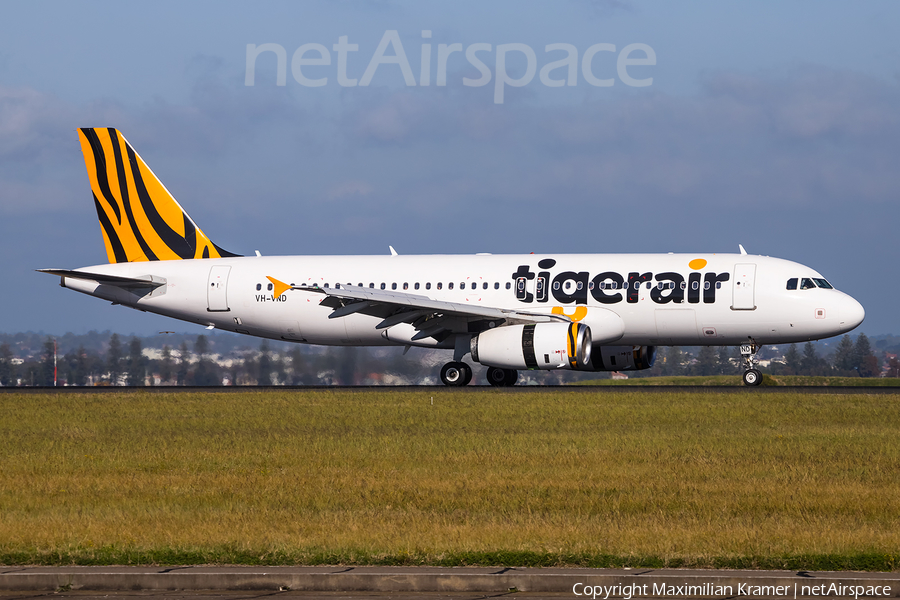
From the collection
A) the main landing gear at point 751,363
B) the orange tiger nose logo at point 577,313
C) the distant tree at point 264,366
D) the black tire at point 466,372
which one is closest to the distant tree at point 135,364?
the distant tree at point 264,366

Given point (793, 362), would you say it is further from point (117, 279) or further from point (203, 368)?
point (117, 279)

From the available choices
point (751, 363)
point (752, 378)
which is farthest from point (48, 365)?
point (752, 378)

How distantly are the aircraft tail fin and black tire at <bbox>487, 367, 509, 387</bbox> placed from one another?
11095 mm

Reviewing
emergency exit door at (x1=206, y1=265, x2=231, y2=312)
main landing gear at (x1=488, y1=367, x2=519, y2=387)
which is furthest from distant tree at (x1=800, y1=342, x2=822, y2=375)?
emergency exit door at (x1=206, y1=265, x2=231, y2=312)

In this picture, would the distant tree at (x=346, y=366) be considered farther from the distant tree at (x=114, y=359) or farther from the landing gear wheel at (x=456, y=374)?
the distant tree at (x=114, y=359)

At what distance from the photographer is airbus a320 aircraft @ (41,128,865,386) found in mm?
32156

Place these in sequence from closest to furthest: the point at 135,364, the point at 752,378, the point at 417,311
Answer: the point at 752,378
the point at 417,311
the point at 135,364

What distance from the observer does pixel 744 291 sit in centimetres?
3216

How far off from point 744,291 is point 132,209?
22.1 meters

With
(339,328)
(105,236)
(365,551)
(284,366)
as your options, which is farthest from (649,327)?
(365,551)

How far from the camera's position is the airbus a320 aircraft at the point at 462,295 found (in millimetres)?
32156

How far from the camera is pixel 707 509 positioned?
11.8 meters

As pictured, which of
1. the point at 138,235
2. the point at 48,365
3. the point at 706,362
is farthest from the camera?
the point at 706,362

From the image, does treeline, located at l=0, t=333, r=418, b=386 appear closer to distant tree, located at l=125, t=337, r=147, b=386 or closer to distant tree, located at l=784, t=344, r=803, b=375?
distant tree, located at l=125, t=337, r=147, b=386
